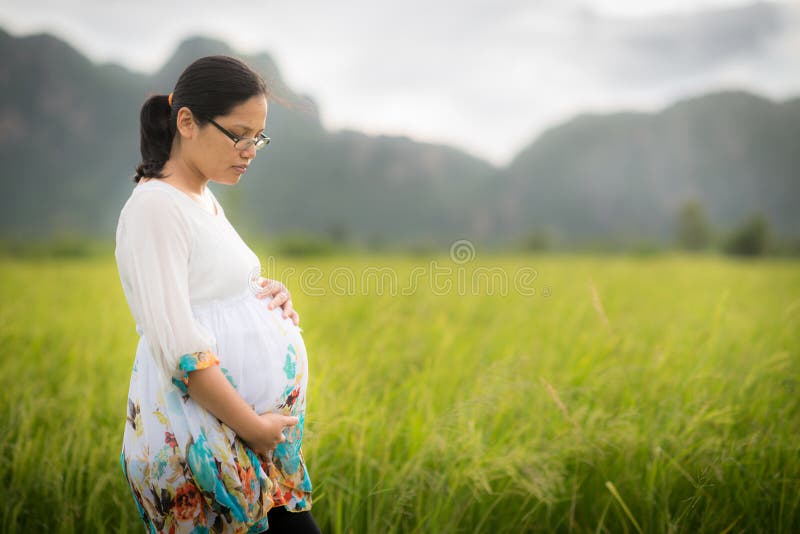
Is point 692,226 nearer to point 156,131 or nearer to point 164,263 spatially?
point 156,131

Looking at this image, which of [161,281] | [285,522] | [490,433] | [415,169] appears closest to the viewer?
[161,281]

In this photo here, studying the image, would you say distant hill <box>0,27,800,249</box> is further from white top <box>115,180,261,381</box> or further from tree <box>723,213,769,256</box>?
white top <box>115,180,261,381</box>

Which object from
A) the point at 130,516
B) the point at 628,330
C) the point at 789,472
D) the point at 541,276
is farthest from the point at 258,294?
the point at 541,276

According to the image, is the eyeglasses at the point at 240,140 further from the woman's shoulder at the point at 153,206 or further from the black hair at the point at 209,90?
the woman's shoulder at the point at 153,206

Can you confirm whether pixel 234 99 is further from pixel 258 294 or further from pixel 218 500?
pixel 218 500

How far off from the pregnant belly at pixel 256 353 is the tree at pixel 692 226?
62961 mm

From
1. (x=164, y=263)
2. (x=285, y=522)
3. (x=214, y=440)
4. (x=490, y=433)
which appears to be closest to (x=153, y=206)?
(x=164, y=263)

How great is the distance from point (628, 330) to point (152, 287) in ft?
13.6

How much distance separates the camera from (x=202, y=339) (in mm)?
920

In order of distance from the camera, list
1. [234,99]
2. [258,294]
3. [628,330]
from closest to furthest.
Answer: [234,99] < [258,294] < [628,330]

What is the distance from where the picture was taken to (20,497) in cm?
177

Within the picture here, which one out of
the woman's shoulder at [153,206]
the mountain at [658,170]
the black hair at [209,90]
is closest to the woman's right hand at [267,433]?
the woman's shoulder at [153,206]

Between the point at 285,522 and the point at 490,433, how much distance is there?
1.16 m

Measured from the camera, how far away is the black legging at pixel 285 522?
45.0 inches
